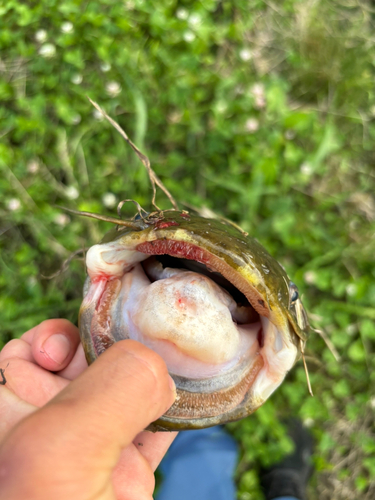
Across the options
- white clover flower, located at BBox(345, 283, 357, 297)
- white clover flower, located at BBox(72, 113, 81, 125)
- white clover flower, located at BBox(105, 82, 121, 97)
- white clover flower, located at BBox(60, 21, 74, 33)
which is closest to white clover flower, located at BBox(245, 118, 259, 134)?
white clover flower, located at BBox(105, 82, 121, 97)

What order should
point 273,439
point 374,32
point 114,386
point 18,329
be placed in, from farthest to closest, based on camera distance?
1. point 374,32
2. point 273,439
3. point 18,329
4. point 114,386

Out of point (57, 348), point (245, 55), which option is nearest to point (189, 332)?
point (57, 348)

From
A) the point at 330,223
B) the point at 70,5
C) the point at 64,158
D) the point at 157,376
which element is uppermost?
the point at 70,5

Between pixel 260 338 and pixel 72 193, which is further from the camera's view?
pixel 72 193

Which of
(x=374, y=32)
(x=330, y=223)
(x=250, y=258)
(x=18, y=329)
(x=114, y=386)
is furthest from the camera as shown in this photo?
(x=374, y=32)

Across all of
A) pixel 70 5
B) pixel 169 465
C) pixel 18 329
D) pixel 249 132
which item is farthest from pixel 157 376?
pixel 70 5

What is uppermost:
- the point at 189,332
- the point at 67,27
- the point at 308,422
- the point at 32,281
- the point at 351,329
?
the point at 67,27

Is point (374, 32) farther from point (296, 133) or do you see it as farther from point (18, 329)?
point (18, 329)

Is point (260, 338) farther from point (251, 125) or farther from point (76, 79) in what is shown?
point (76, 79)
